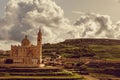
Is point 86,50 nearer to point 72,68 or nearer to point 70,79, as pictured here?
point 72,68

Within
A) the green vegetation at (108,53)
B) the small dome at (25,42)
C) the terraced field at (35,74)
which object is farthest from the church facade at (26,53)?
the green vegetation at (108,53)

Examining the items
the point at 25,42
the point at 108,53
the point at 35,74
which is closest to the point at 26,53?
the point at 25,42

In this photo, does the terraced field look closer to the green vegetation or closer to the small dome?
the small dome

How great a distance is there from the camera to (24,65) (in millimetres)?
120375

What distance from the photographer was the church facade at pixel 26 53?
12619cm

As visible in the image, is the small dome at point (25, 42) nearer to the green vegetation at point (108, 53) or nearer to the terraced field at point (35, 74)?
the terraced field at point (35, 74)

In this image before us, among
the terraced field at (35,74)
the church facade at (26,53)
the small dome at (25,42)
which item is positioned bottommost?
the terraced field at (35,74)

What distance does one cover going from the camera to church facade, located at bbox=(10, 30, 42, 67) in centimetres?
12619

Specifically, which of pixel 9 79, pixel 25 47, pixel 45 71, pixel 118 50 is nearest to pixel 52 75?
pixel 45 71

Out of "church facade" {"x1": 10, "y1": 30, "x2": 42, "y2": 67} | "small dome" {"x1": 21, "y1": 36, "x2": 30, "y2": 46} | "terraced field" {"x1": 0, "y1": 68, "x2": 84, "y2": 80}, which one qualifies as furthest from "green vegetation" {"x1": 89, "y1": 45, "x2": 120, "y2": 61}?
"terraced field" {"x1": 0, "y1": 68, "x2": 84, "y2": 80}

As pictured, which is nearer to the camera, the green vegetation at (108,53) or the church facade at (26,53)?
the church facade at (26,53)

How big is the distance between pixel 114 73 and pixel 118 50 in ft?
189

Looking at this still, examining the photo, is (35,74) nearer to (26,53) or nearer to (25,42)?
(26,53)

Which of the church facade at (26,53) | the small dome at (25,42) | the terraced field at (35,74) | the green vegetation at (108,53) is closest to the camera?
the terraced field at (35,74)
